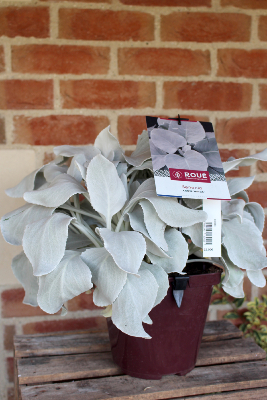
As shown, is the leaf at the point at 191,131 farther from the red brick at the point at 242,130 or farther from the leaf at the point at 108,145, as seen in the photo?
the red brick at the point at 242,130

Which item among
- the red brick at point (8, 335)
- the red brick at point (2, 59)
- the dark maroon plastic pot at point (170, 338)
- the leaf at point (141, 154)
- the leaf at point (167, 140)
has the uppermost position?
the red brick at point (2, 59)

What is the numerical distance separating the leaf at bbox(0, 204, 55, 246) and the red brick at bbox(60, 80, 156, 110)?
21.1 inches

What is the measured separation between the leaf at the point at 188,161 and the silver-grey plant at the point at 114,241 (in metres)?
0.05

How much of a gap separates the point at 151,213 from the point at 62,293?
0.69 feet

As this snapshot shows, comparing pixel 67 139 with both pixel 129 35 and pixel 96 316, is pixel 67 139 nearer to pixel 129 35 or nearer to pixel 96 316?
pixel 129 35

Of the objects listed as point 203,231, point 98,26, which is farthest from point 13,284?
point 98,26

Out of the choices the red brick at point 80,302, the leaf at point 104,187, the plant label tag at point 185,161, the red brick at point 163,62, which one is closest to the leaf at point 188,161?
the plant label tag at point 185,161

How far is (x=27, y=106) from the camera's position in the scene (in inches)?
44.1

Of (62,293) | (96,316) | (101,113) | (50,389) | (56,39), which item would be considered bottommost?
(96,316)

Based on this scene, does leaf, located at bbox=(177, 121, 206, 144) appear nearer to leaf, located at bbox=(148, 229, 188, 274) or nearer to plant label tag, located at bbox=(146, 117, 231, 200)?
plant label tag, located at bbox=(146, 117, 231, 200)

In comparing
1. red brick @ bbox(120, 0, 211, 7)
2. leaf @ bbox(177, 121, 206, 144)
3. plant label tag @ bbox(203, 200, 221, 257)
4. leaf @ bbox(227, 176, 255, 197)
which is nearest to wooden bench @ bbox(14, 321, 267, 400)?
plant label tag @ bbox(203, 200, 221, 257)

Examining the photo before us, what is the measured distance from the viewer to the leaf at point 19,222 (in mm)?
690

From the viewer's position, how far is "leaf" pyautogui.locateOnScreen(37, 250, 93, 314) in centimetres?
61

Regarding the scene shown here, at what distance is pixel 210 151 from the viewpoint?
2.42 feet
